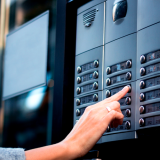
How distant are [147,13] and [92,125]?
32cm

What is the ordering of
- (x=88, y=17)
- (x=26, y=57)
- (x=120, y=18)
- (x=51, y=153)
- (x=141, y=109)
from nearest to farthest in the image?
(x=51, y=153) < (x=141, y=109) < (x=120, y=18) < (x=88, y=17) < (x=26, y=57)

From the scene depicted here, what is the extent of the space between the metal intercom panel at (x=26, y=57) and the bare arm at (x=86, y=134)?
43cm

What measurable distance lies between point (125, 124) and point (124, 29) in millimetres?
260

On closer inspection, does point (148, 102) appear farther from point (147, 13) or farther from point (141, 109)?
point (147, 13)

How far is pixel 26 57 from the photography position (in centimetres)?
130

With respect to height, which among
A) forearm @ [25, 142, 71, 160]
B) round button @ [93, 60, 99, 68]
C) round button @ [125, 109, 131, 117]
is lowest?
forearm @ [25, 142, 71, 160]

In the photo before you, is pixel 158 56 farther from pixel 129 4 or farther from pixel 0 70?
pixel 0 70

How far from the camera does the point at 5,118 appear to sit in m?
1.45

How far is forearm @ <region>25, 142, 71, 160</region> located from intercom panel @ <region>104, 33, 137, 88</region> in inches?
10.2

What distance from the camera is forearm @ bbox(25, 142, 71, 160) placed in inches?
25.7

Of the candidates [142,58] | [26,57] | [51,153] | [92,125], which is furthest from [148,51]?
[26,57]

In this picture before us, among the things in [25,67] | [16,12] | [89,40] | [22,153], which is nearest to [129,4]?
[89,40]

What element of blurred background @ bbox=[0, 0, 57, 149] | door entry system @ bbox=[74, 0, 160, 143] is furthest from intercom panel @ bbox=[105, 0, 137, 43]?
blurred background @ bbox=[0, 0, 57, 149]

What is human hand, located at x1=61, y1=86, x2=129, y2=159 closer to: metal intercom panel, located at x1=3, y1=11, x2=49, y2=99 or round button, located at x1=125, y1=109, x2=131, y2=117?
round button, located at x1=125, y1=109, x2=131, y2=117
